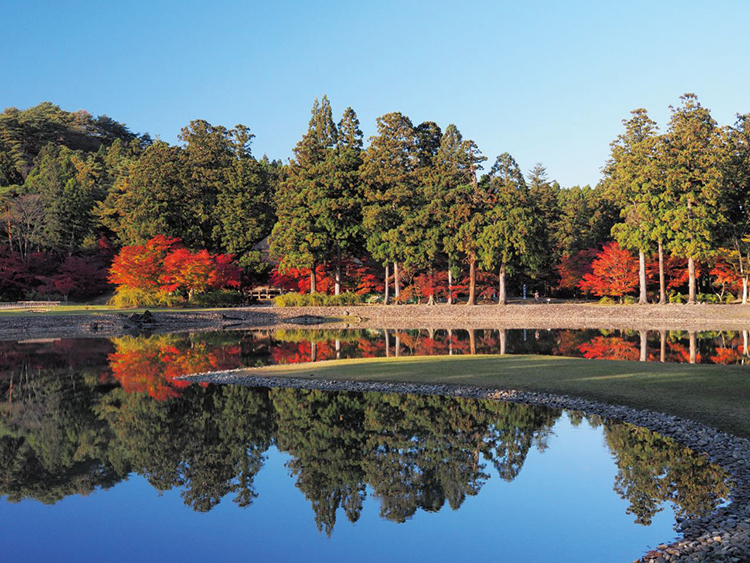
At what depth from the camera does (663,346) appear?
2419 cm

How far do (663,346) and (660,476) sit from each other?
1732 centimetres

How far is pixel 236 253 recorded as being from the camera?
57.2 metres

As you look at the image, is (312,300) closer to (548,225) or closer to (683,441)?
(548,225)

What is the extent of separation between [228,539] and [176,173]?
56.9 m

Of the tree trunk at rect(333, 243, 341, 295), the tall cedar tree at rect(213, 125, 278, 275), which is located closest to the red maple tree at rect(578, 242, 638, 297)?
the tree trunk at rect(333, 243, 341, 295)

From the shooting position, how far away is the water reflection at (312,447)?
8.27 meters

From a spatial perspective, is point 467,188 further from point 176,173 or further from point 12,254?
point 12,254

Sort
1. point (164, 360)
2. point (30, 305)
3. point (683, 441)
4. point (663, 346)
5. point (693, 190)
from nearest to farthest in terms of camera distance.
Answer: point (683, 441), point (164, 360), point (663, 346), point (693, 190), point (30, 305)

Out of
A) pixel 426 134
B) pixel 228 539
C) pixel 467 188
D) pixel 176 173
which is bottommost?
pixel 228 539

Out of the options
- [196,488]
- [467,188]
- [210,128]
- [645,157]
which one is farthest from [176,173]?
[196,488]

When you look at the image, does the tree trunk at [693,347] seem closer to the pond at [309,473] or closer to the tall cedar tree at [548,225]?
the pond at [309,473]

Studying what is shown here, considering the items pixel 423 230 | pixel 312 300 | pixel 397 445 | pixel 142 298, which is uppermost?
pixel 423 230

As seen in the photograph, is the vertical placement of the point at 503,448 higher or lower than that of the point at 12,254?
lower

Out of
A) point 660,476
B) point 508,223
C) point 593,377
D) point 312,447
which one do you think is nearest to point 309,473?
point 312,447
